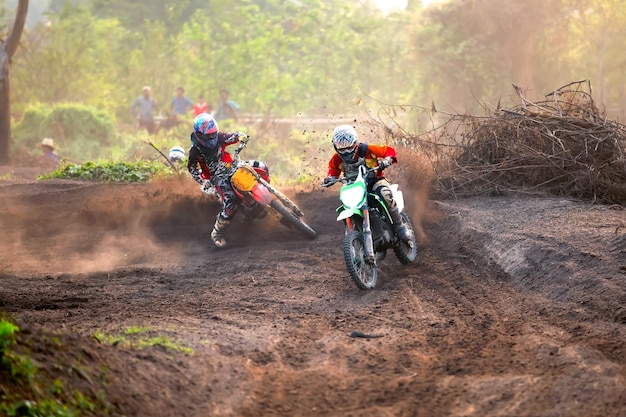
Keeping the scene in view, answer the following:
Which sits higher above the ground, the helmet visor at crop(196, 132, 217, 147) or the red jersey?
the helmet visor at crop(196, 132, 217, 147)

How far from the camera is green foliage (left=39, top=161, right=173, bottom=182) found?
17.4 meters

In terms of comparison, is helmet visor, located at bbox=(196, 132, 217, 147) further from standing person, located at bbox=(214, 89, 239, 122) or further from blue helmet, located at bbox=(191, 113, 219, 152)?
standing person, located at bbox=(214, 89, 239, 122)

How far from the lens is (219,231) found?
13.1m

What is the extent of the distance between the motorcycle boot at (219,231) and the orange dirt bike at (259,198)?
0.35 metres

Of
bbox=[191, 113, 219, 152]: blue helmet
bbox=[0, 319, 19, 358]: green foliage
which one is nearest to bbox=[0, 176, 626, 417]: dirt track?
bbox=[0, 319, 19, 358]: green foliage

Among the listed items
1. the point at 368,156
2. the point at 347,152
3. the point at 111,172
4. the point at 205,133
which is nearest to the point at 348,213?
the point at 347,152

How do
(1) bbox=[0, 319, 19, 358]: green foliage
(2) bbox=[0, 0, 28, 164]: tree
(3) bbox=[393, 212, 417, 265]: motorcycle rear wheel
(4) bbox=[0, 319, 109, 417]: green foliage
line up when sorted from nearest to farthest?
(4) bbox=[0, 319, 109, 417]: green foliage < (1) bbox=[0, 319, 19, 358]: green foliage < (3) bbox=[393, 212, 417, 265]: motorcycle rear wheel < (2) bbox=[0, 0, 28, 164]: tree

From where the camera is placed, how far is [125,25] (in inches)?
1849

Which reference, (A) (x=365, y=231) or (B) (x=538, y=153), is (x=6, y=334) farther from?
(B) (x=538, y=153)

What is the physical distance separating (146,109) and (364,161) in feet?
64.5

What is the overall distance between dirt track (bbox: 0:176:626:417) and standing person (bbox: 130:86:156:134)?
13592mm

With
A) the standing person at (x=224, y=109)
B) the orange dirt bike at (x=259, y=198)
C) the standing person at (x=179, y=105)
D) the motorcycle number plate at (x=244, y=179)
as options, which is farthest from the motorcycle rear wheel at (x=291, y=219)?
the standing person at (x=179, y=105)

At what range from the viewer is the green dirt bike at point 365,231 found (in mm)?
9727

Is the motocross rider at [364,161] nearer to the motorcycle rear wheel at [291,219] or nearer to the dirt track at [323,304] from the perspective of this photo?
the dirt track at [323,304]
